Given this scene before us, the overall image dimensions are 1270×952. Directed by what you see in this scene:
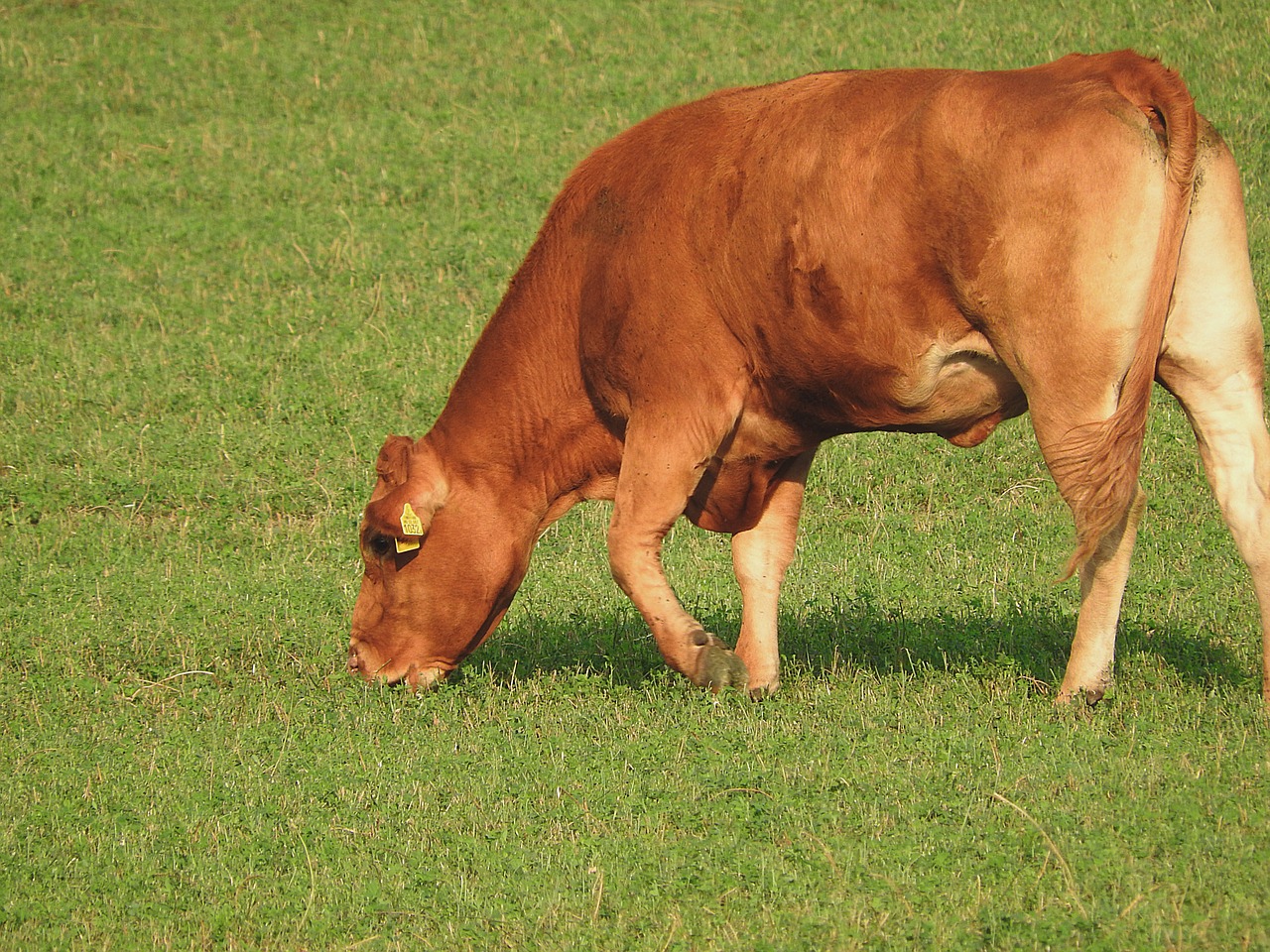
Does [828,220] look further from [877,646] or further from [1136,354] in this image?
[877,646]

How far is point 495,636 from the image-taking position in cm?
857

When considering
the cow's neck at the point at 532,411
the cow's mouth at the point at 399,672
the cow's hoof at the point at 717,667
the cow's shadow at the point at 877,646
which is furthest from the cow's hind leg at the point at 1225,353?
the cow's mouth at the point at 399,672

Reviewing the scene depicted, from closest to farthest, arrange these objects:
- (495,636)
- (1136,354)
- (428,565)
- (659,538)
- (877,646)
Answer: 1. (1136,354)
2. (659,538)
3. (428,565)
4. (877,646)
5. (495,636)

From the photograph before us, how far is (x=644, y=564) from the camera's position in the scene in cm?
657

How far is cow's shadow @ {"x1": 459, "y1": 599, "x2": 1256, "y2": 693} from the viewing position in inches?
272

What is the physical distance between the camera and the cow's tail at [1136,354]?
210 inches

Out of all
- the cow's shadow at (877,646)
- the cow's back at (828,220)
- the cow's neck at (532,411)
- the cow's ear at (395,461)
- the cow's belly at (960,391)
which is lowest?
the cow's shadow at (877,646)

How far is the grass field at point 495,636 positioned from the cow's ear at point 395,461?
1.07 m

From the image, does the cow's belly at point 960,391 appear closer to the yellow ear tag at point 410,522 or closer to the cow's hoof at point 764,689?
the cow's hoof at point 764,689

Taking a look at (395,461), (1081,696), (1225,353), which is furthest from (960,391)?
(395,461)

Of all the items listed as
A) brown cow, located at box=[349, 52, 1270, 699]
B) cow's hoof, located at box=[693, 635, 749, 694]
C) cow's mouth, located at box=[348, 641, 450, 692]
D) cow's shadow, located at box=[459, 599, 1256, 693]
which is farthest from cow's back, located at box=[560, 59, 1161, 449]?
cow's mouth, located at box=[348, 641, 450, 692]

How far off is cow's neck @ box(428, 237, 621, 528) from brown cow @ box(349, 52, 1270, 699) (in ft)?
0.05

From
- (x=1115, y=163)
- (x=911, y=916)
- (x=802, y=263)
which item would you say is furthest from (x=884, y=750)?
(x=1115, y=163)

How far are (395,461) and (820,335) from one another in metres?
2.38
